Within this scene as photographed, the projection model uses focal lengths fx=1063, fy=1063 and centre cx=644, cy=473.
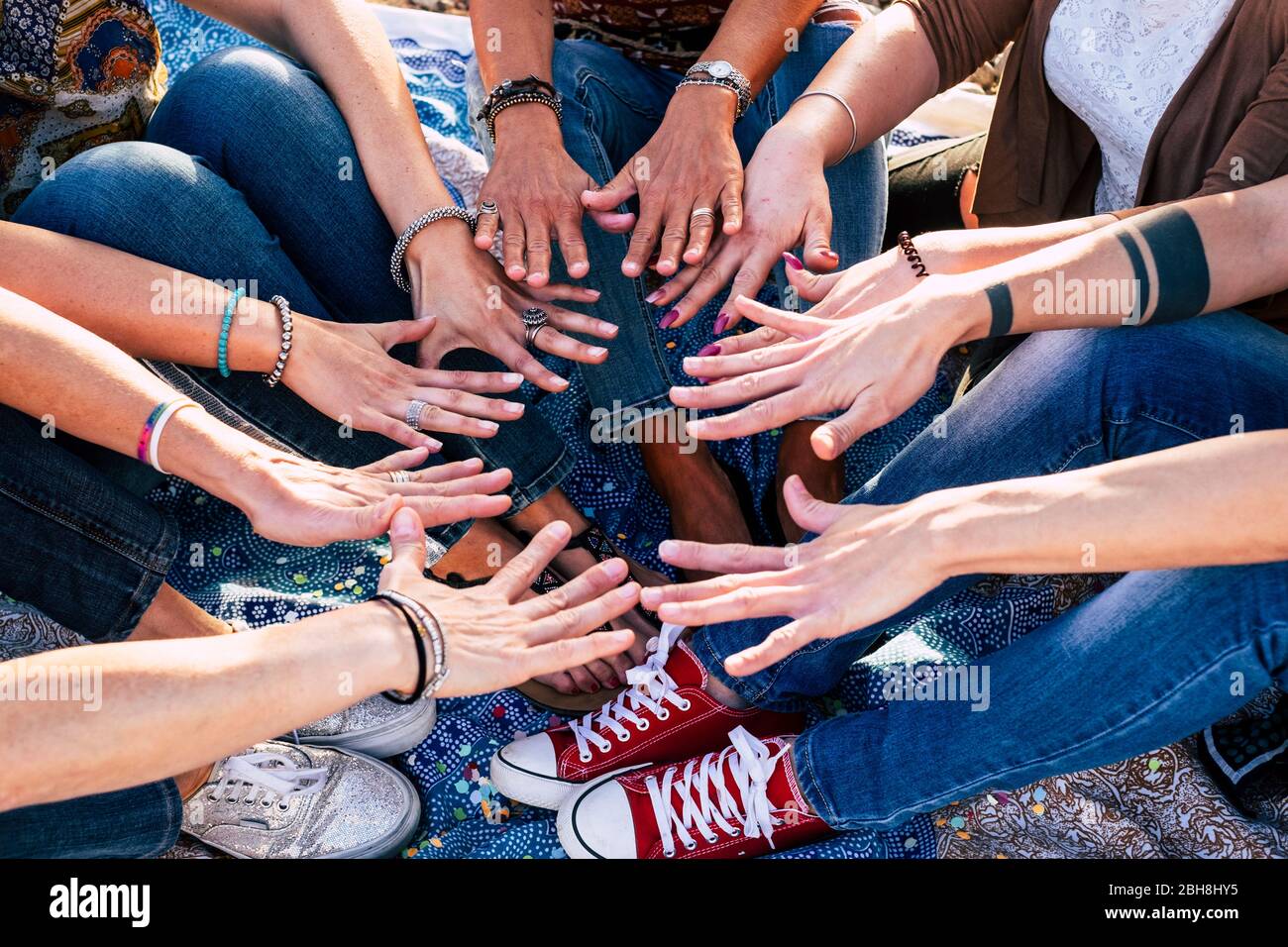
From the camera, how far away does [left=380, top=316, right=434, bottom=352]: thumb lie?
1.50 m

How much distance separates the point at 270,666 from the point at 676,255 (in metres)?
0.82

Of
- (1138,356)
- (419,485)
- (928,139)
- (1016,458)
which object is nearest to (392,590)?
(419,485)

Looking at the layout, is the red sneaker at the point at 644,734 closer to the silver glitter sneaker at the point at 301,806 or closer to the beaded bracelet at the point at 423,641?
the silver glitter sneaker at the point at 301,806

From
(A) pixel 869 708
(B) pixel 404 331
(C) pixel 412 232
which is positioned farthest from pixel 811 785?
(C) pixel 412 232

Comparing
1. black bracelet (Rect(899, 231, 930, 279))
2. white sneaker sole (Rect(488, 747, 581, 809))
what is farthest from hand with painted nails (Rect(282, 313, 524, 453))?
black bracelet (Rect(899, 231, 930, 279))

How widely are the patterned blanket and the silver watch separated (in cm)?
40

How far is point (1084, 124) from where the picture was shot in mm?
1589

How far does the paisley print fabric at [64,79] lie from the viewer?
151cm

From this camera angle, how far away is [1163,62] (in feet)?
4.68

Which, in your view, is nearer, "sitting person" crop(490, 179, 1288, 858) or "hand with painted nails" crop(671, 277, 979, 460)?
A: "sitting person" crop(490, 179, 1288, 858)

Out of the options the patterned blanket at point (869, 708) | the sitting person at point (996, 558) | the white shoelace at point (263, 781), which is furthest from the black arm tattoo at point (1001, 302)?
the white shoelace at point (263, 781)

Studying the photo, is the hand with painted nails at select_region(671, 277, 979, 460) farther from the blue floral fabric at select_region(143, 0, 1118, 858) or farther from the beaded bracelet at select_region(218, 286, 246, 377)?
the beaded bracelet at select_region(218, 286, 246, 377)

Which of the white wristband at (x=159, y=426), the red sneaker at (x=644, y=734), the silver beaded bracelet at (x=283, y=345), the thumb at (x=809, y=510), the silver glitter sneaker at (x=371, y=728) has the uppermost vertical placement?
the silver beaded bracelet at (x=283, y=345)

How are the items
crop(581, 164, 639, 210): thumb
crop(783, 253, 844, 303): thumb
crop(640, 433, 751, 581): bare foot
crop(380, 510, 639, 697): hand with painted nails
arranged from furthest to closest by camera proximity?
crop(640, 433, 751, 581): bare foot → crop(581, 164, 639, 210): thumb → crop(783, 253, 844, 303): thumb → crop(380, 510, 639, 697): hand with painted nails
